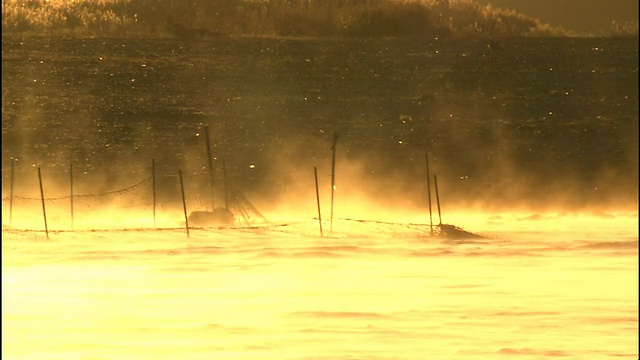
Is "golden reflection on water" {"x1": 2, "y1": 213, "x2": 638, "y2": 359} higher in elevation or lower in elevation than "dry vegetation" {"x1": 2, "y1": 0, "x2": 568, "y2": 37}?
lower

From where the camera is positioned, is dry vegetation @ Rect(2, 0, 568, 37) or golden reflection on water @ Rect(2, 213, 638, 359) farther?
dry vegetation @ Rect(2, 0, 568, 37)

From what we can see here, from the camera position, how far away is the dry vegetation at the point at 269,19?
43938mm

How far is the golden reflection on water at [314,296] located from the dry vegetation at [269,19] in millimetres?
20834

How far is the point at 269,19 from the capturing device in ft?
148

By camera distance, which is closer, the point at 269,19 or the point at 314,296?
the point at 314,296

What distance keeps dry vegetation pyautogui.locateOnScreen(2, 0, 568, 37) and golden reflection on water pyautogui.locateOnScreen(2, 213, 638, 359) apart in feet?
68.4

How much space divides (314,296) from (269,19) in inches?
1148

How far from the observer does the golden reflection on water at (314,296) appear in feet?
44.1

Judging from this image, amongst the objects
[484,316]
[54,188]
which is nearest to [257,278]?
[484,316]

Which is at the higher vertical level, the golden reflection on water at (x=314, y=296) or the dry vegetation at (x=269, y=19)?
the dry vegetation at (x=269, y=19)

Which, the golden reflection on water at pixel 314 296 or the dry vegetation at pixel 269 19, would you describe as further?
the dry vegetation at pixel 269 19

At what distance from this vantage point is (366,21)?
4516 centimetres

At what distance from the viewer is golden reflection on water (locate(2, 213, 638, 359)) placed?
44.1ft

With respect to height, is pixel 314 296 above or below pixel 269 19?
below
